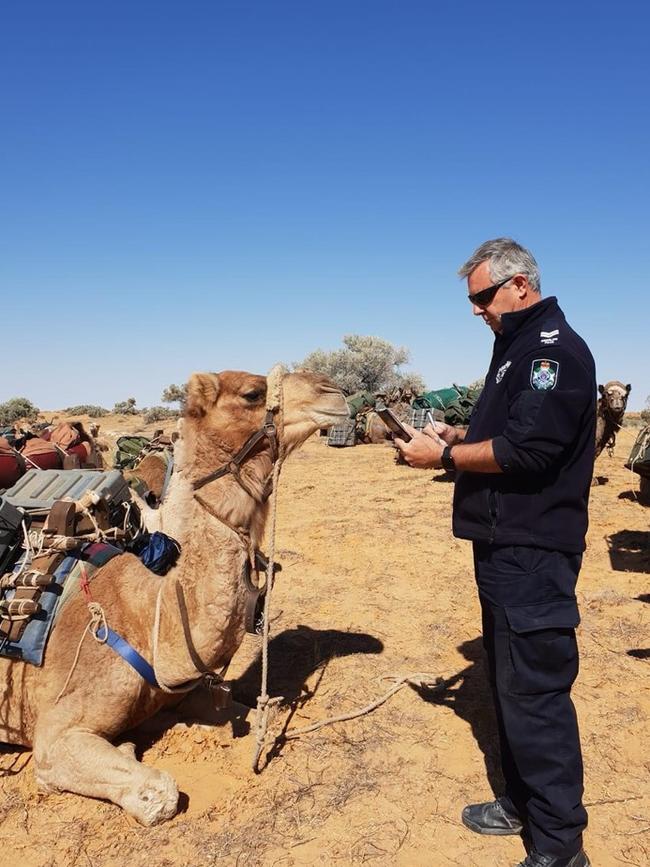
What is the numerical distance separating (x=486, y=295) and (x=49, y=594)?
2.96 m

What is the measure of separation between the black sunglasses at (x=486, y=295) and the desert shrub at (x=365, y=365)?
3924 centimetres

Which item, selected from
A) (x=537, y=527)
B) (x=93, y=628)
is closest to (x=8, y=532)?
(x=93, y=628)

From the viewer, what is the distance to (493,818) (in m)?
3.21

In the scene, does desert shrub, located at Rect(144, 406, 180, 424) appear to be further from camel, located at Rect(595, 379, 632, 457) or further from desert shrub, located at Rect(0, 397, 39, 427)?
camel, located at Rect(595, 379, 632, 457)

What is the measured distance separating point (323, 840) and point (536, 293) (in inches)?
113

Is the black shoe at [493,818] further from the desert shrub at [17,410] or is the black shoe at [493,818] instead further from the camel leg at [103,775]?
the desert shrub at [17,410]

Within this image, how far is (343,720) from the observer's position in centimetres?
425

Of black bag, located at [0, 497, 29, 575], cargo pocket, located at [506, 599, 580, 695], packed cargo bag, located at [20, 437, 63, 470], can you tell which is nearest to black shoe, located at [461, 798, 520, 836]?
cargo pocket, located at [506, 599, 580, 695]

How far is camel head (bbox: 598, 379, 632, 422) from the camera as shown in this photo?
41.9ft

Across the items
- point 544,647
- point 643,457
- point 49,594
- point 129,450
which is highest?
point 643,457

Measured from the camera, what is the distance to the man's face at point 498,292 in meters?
2.99

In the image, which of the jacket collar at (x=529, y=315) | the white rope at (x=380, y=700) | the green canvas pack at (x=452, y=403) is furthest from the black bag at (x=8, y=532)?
the green canvas pack at (x=452, y=403)

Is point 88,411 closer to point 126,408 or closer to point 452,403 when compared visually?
point 126,408

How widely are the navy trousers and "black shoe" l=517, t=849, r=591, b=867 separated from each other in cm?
2
